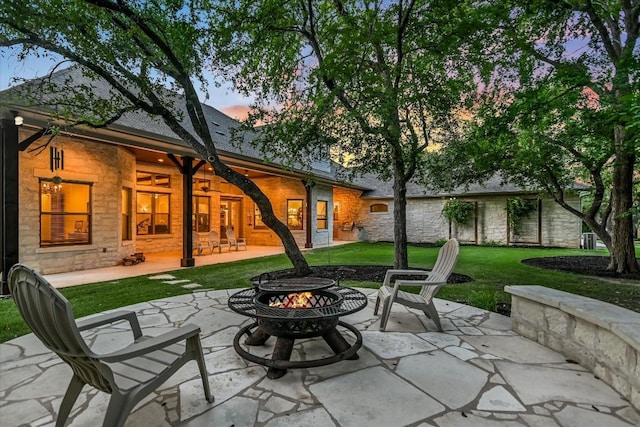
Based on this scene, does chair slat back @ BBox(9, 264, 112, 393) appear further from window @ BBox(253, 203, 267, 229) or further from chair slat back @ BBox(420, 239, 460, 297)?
window @ BBox(253, 203, 267, 229)

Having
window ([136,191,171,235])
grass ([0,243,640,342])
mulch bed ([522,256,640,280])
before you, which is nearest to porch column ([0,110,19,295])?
grass ([0,243,640,342])


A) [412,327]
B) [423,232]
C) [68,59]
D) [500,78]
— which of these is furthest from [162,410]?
[423,232]

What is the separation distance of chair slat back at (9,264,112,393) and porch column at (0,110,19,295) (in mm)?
4768

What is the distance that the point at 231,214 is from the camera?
13672mm

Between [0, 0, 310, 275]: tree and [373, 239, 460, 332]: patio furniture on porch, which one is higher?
[0, 0, 310, 275]: tree

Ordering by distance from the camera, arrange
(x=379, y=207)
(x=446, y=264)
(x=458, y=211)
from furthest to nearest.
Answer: (x=379, y=207), (x=458, y=211), (x=446, y=264)

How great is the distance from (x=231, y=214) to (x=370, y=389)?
12173 millimetres

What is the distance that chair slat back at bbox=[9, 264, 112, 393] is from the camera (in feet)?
5.13

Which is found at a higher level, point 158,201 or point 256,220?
point 158,201

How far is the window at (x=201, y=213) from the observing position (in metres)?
11.7

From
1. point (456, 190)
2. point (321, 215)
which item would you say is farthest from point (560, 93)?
point (321, 215)

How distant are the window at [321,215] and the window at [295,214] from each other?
3.39ft

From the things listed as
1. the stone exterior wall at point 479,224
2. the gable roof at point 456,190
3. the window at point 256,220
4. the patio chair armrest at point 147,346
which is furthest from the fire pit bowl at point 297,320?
the stone exterior wall at point 479,224

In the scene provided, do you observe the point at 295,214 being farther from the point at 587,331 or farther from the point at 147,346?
the point at 147,346
